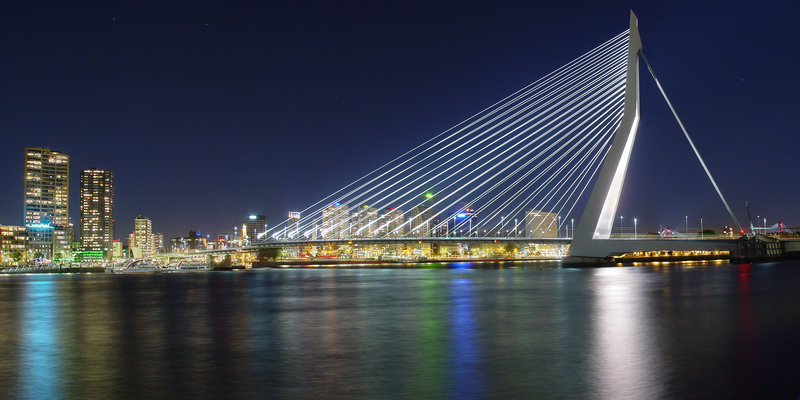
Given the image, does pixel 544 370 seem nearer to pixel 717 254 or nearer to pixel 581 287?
pixel 581 287

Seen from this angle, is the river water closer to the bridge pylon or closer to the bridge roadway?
the bridge pylon

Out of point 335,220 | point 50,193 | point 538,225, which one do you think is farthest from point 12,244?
point 538,225

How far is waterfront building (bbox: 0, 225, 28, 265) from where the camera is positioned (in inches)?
3777

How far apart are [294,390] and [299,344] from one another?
3.49 m

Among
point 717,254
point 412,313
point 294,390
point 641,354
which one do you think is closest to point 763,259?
point 717,254

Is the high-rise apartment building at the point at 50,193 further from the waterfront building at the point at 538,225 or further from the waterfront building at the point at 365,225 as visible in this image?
the waterfront building at the point at 538,225

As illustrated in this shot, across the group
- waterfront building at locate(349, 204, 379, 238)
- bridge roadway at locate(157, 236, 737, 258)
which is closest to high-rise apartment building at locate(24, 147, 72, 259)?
waterfront building at locate(349, 204, 379, 238)

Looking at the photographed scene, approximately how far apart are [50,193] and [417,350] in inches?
5281

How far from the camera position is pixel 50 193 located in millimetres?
125188

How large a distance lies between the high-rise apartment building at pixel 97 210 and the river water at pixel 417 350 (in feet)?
479

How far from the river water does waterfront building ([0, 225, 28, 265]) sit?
91410 mm

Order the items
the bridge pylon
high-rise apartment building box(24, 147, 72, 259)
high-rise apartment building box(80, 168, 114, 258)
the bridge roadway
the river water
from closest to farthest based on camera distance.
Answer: the river water
the bridge pylon
the bridge roadway
high-rise apartment building box(24, 147, 72, 259)
high-rise apartment building box(80, 168, 114, 258)

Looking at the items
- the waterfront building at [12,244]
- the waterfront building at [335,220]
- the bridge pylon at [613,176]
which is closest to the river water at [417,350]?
the bridge pylon at [613,176]

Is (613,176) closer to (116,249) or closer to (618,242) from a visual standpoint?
(618,242)
